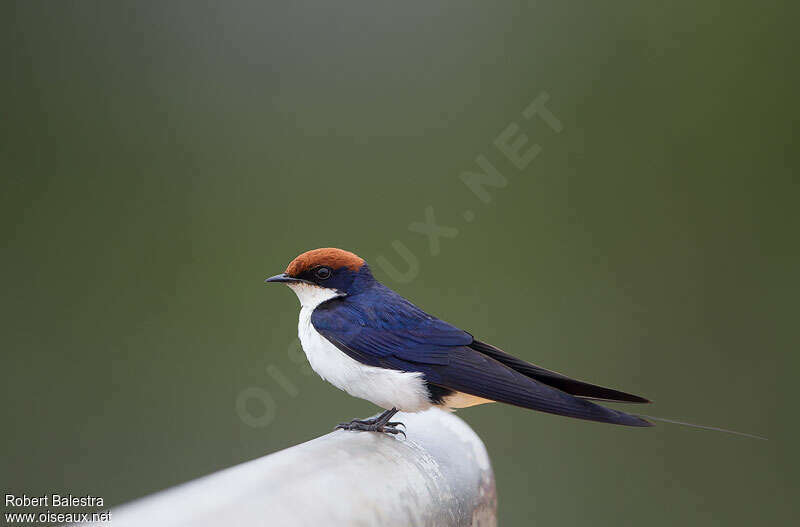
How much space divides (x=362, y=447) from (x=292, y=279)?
376mm

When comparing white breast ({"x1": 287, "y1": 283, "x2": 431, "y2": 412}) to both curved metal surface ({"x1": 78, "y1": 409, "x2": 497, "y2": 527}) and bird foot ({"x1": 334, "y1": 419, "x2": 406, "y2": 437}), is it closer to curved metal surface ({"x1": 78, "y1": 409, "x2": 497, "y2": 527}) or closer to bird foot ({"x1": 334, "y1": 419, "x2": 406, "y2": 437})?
bird foot ({"x1": 334, "y1": 419, "x2": 406, "y2": 437})

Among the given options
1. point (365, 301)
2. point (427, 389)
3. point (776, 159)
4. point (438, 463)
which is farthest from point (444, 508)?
point (776, 159)

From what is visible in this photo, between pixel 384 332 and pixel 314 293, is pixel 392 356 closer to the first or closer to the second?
pixel 384 332

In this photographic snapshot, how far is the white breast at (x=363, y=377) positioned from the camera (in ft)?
2.88

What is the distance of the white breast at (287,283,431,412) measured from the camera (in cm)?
88

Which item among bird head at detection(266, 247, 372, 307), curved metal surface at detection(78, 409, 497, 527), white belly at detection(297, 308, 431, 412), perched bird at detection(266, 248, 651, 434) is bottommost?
curved metal surface at detection(78, 409, 497, 527)

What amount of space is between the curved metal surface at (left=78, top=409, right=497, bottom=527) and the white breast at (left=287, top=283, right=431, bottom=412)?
14 centimetres

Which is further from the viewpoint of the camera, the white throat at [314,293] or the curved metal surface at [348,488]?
the white throat at [314,293]

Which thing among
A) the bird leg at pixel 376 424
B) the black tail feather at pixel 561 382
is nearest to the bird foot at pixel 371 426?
the bird leg at pixel 376 424

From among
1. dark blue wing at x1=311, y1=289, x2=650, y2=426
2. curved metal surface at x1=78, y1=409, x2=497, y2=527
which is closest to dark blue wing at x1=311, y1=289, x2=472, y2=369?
dark blue wing at x1=311, y1=289, x2=650, y2=426

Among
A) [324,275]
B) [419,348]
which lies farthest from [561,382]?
[324,275]

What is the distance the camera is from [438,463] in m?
0.63

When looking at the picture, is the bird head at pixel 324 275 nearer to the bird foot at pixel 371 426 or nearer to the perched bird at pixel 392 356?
the perched bird at pixel 392 356

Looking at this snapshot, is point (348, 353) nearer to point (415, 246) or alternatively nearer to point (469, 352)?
point (469, 352)
